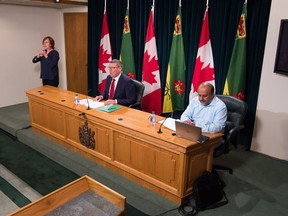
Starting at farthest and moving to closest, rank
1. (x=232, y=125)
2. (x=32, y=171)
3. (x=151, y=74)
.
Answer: (x=151, y=74) < (x=32, y=171) < (x=232, y=125)

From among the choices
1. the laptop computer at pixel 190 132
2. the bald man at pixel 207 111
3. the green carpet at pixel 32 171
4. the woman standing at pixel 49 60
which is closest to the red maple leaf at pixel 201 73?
the bald man at pixel 207 111

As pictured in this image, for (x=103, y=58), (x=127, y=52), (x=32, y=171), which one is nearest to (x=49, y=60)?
(x=103, y=58)

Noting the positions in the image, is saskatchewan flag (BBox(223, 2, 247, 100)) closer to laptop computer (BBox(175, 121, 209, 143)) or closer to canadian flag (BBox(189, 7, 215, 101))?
canadian flag (BBox(189, 7, 215, 101))

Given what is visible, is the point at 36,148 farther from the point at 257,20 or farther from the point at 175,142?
the point at 257,20

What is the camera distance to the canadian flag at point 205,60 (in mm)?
3789

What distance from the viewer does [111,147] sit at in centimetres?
295

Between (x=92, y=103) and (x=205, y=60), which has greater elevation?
(x=205, y=60)

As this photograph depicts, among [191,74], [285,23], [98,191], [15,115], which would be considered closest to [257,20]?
[285,23]

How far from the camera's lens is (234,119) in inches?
117

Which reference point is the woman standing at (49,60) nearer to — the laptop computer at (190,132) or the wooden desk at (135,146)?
the wooden desk at (135,146)

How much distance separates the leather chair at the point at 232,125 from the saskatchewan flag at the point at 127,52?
208 centimetres

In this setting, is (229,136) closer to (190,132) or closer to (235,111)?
(235,111)

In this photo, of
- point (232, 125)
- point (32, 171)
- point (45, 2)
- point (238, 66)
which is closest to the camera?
point (232, 125)

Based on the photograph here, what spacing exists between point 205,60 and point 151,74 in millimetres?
969
